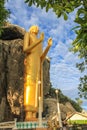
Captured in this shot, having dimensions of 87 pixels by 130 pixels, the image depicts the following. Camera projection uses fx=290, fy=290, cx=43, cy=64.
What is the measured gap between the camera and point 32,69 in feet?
52.3

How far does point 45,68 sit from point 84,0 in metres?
15.6

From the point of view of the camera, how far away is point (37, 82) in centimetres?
1570

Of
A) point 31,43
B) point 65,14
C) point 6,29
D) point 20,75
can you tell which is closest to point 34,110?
point 20,75

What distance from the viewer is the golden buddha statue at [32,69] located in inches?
607

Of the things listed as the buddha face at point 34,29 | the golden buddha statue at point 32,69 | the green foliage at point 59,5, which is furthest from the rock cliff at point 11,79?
the green foliage at point 59,5

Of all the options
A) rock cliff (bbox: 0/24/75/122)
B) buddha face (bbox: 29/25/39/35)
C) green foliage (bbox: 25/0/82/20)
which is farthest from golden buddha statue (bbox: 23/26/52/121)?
green foliage (bbox: 25/0/82/20)

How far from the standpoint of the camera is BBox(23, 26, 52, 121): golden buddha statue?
15.4 metres

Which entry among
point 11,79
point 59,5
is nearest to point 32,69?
point 11,79

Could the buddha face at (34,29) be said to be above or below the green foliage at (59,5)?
above

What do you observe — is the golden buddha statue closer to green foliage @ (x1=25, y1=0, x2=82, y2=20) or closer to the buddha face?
the buddha face

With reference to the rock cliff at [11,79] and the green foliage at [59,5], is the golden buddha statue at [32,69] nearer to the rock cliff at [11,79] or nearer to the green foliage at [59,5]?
the rock cliff at [11,79]

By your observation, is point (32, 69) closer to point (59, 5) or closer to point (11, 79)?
point (11, 79)

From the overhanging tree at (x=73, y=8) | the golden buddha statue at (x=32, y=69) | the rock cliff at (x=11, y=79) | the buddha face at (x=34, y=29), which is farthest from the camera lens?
the buddha face at (x=34, y=29)

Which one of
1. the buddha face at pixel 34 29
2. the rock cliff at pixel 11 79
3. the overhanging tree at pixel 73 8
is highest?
the buddha face at pixel 34 29
